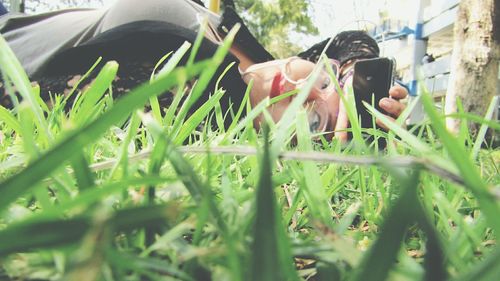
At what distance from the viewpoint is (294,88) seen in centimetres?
87

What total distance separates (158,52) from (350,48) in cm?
53

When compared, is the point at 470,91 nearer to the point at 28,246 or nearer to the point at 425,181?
the point at 425,181

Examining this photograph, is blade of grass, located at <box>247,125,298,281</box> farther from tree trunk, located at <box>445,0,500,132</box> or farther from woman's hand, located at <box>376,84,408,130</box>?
tree trunk, located at <box>445,0,500,132</box>

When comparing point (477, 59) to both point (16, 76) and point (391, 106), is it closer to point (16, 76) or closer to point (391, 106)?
point (391, 106)

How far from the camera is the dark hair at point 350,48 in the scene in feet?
3.15

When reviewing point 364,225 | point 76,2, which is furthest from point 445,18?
point 364,225

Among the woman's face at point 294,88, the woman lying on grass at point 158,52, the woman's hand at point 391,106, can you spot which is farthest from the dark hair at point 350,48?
the woman's hand at point 391,106

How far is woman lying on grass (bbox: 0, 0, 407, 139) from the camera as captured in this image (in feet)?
2.39

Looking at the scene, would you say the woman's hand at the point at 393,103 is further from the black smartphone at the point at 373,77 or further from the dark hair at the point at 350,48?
the dark hair at the point at 350,48

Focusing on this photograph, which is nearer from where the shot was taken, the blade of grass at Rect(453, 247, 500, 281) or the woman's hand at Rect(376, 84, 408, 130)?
the blade of grass at Rect(453, 247, 500, 281)

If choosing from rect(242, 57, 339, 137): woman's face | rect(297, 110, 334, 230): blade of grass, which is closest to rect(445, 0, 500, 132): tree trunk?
rect(242, 57, 339, 137): woman's face

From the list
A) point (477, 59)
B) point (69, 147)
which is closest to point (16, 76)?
point (69, 147)

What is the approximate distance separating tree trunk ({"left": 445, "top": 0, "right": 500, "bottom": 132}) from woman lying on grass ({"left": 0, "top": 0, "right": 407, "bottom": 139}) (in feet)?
3.17

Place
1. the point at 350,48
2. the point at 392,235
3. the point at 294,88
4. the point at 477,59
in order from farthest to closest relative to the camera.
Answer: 1. the point at 477,59
2. the point at 350,48
3. the point at 294,88
4. the point at 392,235
